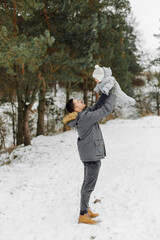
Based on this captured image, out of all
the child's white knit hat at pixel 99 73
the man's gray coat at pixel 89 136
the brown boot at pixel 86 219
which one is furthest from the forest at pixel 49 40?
the brown boot at pixel 86 219

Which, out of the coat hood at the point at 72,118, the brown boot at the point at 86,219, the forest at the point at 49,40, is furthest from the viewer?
the forest at the point at 49,40

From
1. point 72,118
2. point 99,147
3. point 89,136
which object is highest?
point 72,118

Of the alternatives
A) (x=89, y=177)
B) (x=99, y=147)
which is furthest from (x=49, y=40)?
(x=89, y=177)

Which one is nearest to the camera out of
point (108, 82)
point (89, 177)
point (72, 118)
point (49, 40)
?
point (108, 82)

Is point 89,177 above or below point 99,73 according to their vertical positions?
below

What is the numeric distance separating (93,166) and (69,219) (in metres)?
1.20

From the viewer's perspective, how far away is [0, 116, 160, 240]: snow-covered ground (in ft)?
10.9

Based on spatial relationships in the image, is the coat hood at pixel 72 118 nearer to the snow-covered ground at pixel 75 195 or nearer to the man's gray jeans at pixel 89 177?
the man's gray jeans at pixel 89 177

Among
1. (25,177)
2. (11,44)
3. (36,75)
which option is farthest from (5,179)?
(36,75)

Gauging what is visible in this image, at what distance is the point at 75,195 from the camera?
4746mm

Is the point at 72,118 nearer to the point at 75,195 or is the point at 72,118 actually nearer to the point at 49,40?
the point at 75,195

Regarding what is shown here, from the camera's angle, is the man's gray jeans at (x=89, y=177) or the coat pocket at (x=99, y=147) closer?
the coat pocket at (x=99, y=147)

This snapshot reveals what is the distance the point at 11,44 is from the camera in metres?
5.99

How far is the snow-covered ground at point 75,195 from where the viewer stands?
3.32 m
